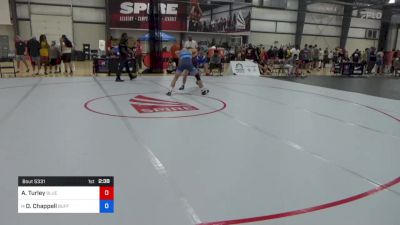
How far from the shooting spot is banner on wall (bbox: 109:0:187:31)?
26.8 m

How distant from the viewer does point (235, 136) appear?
16.2ft

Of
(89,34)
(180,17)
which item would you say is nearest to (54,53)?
(89,34)

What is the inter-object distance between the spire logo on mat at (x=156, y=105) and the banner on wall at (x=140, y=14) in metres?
21.0

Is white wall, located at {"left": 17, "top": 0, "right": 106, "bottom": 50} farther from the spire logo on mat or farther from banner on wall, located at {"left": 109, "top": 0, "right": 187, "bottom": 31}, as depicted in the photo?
the spire logo on mat

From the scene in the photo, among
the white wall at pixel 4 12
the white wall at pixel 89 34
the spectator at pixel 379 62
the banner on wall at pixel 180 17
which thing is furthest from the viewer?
the banner on wall at pixel 180 17

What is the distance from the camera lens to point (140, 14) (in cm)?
2753

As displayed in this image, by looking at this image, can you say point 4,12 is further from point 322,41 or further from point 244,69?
point 322,41

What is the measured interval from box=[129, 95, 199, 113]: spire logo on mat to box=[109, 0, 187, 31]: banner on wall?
68.9 feet

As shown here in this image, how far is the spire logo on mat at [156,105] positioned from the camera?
6664mm

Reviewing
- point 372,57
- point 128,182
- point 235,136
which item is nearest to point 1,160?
point 128,182

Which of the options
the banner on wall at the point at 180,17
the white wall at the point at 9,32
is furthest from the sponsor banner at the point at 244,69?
the white wall at the point at 9,32

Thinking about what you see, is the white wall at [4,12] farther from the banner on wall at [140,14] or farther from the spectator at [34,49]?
the spectator at [34,49]
